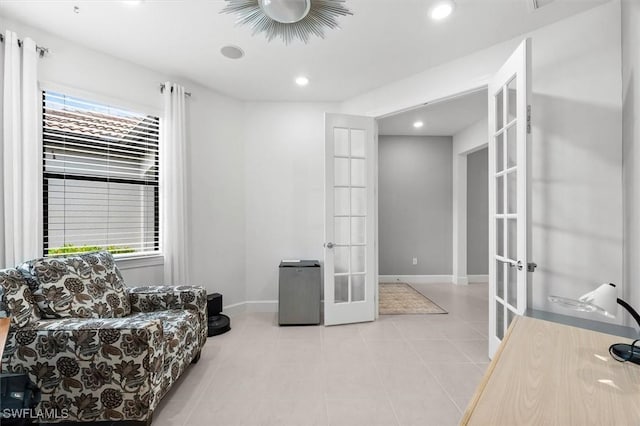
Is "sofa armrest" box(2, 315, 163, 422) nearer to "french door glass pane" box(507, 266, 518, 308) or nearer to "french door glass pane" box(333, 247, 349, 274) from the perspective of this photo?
"french door glass pane" box(333, 247, 349, 274)

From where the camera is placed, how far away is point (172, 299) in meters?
2.36

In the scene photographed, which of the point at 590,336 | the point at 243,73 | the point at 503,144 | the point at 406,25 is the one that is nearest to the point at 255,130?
the point at 243,73

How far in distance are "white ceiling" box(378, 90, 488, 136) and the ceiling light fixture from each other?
213 centimetres

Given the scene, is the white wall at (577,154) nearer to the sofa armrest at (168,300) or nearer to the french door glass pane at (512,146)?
the french door glass pane at (512,146)

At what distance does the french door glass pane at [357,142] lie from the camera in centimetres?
343

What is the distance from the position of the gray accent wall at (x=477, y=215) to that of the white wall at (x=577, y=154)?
3.45 m

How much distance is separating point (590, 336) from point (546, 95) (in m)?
1.82

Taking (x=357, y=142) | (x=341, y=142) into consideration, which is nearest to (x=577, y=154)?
(x=357, y=142)

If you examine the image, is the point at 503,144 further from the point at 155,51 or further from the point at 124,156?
the point at 124,156

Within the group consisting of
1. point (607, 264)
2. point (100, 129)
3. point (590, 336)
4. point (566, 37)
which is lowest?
point (590, 336)

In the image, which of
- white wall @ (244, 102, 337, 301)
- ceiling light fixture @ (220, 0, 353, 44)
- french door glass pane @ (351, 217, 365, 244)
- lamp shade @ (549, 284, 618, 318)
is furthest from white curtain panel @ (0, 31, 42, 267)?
lamp shade @ (549, 284, 618, 318)

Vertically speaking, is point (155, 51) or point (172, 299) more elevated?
point (155, 51)

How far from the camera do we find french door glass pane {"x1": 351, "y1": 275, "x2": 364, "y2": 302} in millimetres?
3402

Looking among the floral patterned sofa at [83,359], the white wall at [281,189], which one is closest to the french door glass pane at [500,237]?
the white wall at [281,189]
